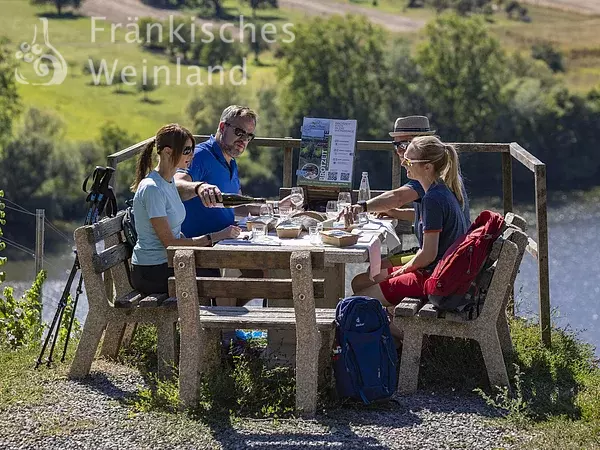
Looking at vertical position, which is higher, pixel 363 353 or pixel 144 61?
pixel 144 61

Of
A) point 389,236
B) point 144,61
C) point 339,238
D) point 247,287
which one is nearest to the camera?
point 247,287

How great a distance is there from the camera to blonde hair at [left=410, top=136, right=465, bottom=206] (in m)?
6.16

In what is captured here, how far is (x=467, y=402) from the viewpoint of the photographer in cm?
587

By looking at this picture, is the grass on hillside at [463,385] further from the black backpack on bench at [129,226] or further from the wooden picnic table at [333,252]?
the black backpack on bench at [129,226]

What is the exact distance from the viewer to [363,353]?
5.60m

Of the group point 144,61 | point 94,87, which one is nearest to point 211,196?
point 94,87

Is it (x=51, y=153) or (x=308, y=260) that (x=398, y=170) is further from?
(x=51, y=153)

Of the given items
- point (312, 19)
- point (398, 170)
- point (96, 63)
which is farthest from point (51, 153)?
point (398, 170)

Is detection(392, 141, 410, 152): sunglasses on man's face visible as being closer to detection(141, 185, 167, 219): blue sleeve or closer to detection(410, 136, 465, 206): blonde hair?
detection(410, 136, 465, 206): blonde hair

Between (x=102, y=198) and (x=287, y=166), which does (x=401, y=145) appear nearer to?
(x=287, y=166)

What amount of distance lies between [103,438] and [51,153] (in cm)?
6058

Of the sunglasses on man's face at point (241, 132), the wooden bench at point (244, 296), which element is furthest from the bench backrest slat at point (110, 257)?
the sunglasses on man's face at point (241, 132)

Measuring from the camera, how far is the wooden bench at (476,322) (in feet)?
19.2

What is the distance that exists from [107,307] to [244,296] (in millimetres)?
1084
